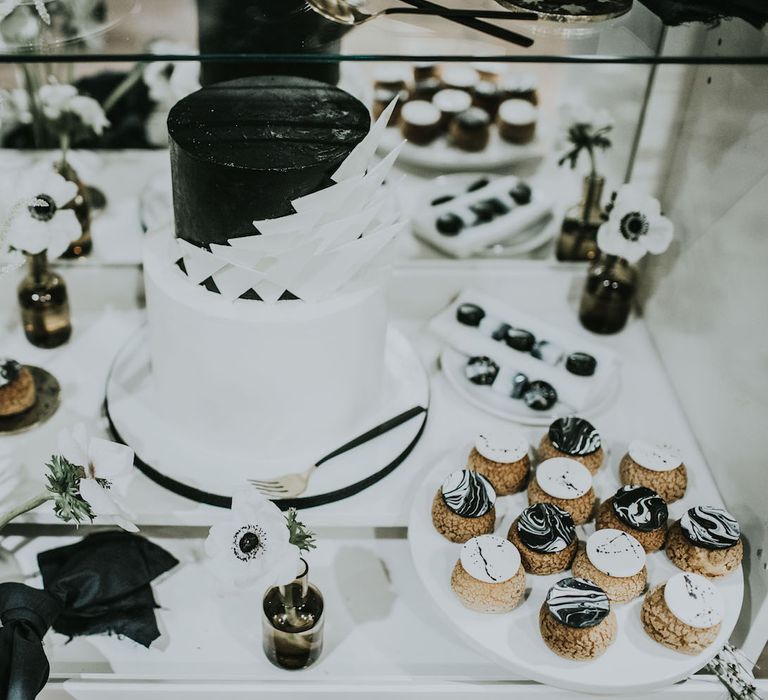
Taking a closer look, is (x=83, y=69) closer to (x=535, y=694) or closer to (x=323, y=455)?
(x=323, y=455)

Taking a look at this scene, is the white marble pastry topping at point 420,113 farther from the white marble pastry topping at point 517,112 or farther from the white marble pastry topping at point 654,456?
the white marble pastry topping at point 654,456

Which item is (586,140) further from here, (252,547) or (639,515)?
(252,547)

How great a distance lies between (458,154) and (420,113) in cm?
8

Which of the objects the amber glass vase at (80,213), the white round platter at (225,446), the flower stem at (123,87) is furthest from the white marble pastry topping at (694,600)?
the flower stem at (123,87)

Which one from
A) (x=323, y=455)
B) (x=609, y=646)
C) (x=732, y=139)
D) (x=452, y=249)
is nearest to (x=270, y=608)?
(x=323, y=455)

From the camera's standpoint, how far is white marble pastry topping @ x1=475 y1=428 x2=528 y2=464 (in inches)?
41.4

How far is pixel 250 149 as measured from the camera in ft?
3.00

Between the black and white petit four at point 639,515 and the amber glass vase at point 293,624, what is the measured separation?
324 mm

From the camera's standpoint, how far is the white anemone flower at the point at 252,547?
830 mm

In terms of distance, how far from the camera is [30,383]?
115 cm

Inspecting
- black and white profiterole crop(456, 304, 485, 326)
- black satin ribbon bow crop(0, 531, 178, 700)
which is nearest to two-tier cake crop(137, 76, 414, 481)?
black satin ribbon bow crop(0, 531, 178, 700)

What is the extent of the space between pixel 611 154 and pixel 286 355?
0.68 metres

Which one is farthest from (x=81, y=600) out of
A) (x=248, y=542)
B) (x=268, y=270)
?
(x=268, y=270)

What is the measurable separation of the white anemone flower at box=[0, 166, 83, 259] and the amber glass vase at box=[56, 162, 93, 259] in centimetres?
14
